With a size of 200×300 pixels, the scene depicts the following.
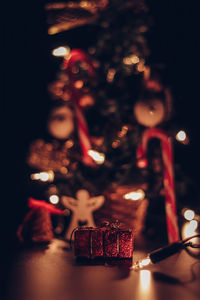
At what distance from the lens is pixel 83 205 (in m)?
1.92

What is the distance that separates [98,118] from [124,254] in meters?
1.19

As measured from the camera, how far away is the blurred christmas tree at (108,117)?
2102 millimetres

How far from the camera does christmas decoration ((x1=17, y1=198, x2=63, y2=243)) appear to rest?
6.22ft

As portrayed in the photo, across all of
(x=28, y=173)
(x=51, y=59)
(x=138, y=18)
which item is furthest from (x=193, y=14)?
(x=28, y=173)

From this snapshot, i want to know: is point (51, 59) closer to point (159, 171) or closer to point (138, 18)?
point (138, 18)

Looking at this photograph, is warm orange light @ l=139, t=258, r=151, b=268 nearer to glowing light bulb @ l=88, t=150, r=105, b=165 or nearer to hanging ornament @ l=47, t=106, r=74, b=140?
glowing light bulb @ l=88, t=150, r=105, b=165

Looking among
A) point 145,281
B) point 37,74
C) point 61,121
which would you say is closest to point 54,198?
point 61,121

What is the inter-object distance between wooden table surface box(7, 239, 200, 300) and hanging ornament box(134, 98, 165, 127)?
66cm

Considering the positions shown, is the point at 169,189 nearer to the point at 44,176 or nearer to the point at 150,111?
the point at 150,111

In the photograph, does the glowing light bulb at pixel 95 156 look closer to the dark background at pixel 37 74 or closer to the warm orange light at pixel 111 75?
the warm orange light at pixel 111 75

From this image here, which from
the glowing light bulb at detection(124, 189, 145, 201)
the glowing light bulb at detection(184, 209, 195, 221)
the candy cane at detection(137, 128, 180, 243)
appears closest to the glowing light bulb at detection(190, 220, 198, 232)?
the glowing light bulb at detection(184, 209, 195, 221)

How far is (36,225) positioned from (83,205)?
0.76 ft

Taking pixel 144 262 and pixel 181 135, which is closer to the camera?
pixel 144 262

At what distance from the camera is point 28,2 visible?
2623 mm
